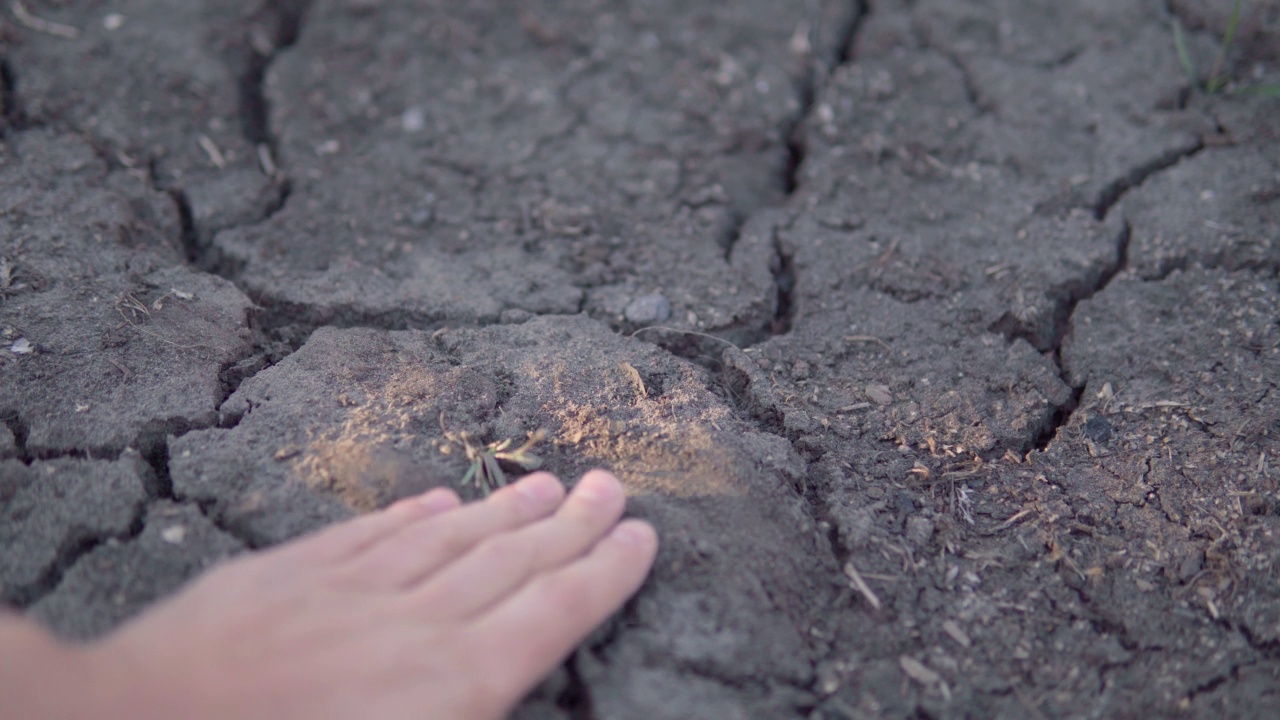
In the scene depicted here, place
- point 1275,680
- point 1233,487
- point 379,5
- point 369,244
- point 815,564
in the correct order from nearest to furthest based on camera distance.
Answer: point 1275,680 → point 815,564 → point 1233,487 → point 369,244 → point 379,5

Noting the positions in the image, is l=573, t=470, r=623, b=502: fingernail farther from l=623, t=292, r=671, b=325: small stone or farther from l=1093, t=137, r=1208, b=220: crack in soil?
l=1093, t=137, r=1208, b=220: crack in soil

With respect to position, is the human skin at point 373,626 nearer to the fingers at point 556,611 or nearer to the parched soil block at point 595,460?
the fingers at point 556,611

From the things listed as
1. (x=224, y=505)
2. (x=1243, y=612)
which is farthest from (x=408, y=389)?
(x=1243, y=612)

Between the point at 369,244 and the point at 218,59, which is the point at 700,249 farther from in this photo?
the point at 218,59

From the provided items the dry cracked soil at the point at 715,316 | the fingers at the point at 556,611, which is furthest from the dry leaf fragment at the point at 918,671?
the fingers at the point at 556,611

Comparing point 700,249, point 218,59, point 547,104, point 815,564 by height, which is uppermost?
point 218,59

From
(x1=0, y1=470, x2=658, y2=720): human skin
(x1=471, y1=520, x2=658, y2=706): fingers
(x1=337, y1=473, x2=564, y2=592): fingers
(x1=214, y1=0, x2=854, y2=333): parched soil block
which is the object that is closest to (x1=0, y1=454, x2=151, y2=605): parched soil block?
(x1=0, y1=470, x2=658, y2=720): human skin

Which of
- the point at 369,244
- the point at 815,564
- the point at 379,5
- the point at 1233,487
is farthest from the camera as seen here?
the point at 379,5

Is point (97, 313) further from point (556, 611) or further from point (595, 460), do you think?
point (556, 611)

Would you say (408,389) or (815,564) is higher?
(408,389)
